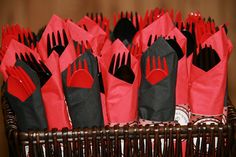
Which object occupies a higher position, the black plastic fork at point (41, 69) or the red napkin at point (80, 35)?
the red napkin at point (80, 35)

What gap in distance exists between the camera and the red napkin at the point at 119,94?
72 centimetres

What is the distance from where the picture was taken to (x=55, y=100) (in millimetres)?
721

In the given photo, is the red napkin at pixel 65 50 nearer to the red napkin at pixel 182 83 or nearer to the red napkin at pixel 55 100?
the red napkin at pixel 55 100

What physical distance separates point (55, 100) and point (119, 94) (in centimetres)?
12

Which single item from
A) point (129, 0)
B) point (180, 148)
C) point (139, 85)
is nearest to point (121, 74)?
point (139, 85)

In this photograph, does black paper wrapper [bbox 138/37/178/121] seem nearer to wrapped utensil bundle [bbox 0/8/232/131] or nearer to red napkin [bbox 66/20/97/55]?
wrapped utensil bundle [bbox 0/8/232/131]

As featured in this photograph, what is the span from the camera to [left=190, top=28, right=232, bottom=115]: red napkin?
73 cm

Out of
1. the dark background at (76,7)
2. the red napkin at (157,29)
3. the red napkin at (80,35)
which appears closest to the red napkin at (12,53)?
the red napkin at (80,35)

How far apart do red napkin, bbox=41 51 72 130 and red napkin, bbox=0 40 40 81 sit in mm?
88

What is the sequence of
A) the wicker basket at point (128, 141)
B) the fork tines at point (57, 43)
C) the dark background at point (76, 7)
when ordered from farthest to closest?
the dark background at point (76, 7) → the fork tines at point (57, 43) → the wicker basket at point (128, 141)

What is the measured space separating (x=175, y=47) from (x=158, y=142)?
19cm

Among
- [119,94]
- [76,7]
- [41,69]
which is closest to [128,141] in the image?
[119,94]

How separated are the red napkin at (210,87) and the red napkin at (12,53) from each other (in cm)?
31

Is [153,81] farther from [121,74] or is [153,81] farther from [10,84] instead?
[10,84]
